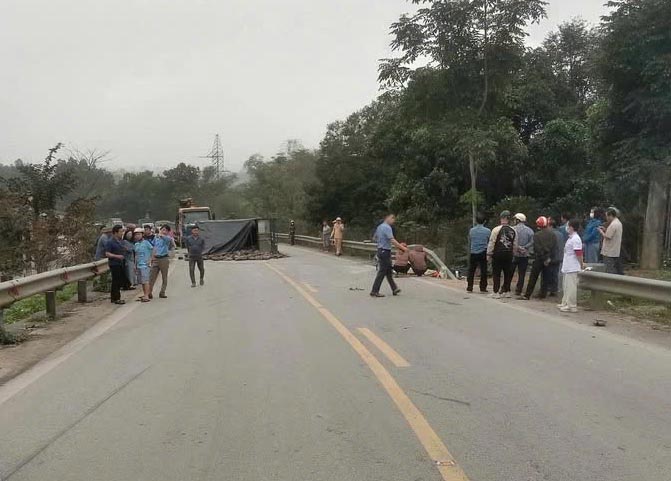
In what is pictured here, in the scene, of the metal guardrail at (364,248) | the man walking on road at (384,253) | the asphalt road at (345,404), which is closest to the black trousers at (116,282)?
the asphalt road at (345,404)

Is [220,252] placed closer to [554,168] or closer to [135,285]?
[135,285]

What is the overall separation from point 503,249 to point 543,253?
0.97 meters

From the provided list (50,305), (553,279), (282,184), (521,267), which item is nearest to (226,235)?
(50,305)

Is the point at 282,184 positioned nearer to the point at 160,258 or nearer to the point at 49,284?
the point at 160,258

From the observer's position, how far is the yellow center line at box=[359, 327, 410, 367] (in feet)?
24.1

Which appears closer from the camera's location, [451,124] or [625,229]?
[625,229]

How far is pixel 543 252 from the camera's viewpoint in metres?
12.6

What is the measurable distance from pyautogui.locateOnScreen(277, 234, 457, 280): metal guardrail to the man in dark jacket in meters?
5.26

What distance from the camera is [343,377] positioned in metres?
6.71

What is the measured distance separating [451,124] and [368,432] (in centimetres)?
1893

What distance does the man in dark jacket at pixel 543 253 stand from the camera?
41.3 ft

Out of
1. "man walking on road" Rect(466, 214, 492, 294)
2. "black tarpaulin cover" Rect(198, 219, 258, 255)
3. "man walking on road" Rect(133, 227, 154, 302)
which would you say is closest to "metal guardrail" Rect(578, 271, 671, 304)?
"man walking on road" Rect(466, 214, 492, 294)

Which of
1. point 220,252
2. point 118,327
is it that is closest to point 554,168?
point 220,252

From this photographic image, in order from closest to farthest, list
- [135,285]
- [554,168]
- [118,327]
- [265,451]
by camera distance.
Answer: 1. [265,451]
2. [118,327]
3. [135,285]
4. [554,168]
